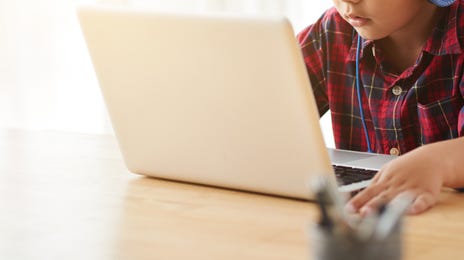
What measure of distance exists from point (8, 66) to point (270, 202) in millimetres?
2241

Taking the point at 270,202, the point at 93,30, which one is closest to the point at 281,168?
the point at 270,202

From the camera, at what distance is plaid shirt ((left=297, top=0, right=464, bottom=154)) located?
1.64 meters

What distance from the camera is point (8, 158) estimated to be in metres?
1.56

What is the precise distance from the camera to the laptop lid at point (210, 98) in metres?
1.15

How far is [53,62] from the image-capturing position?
3293 millimetres

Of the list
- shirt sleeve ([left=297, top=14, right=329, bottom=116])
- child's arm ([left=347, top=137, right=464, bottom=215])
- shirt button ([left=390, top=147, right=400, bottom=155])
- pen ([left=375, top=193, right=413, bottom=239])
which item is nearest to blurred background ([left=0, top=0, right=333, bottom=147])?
shirt sleeve ([left=297, top=14, right=329, bottom=116])

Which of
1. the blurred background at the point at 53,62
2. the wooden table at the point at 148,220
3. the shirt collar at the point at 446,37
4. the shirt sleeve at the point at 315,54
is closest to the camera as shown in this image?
the wooden table at the point at 148,220

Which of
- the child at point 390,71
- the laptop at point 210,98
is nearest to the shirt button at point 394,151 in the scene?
the child at point 390,71

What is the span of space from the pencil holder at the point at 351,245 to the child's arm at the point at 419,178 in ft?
1.45

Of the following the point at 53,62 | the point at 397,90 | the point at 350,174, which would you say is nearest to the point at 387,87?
the point at 397,90

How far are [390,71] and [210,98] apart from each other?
0.59 metres

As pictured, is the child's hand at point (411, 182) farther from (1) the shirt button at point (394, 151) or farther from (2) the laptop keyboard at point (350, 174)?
(1) the shirt button at point (394, 151)

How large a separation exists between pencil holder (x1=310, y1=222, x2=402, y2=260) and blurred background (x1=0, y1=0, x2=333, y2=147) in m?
2.52

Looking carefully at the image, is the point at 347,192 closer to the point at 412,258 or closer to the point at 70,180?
the point at 412,258
